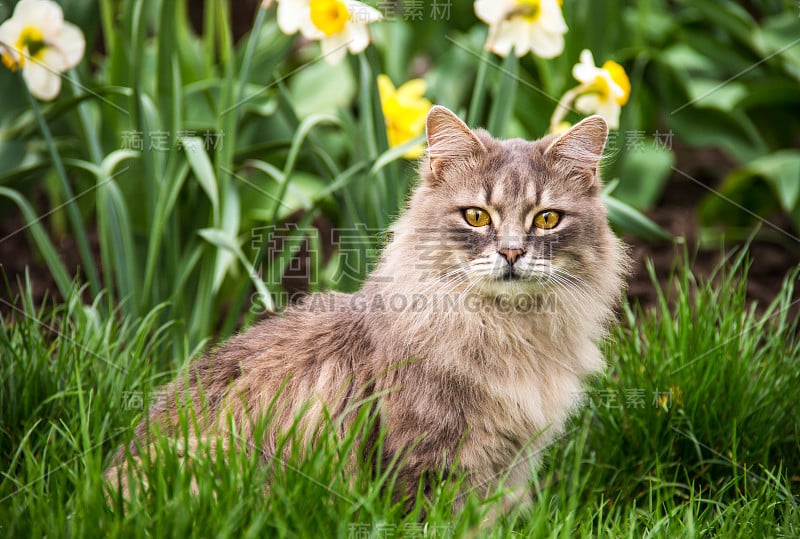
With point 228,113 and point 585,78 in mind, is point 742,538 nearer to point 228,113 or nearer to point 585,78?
point 585,78

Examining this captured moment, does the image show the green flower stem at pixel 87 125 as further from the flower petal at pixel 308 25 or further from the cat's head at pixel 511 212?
the cat's head at pixel 511 212

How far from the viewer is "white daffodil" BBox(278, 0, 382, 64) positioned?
2.98 metres

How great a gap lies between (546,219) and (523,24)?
978 millimetres

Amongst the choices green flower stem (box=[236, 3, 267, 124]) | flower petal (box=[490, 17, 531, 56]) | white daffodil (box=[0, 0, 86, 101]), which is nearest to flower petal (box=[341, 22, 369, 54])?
green flower stem (box=[236, 3, 267, 124])

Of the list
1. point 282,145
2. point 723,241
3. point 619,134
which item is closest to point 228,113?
point 282,145

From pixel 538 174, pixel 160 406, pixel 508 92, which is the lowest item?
pixel 160 406

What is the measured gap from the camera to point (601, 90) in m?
3.11

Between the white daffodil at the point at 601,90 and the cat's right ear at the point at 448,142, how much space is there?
82 centimetres

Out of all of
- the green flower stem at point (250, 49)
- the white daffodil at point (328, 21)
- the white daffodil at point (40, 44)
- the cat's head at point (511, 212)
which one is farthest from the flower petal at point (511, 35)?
the white daffodil at point (40, 44)

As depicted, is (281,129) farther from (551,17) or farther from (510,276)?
(510,276)

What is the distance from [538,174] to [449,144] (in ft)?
0.94

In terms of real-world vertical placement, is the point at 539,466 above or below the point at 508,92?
below

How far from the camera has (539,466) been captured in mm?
2457

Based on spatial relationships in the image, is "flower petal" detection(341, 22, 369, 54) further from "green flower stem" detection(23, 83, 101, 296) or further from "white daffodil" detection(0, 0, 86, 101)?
"green flower stem" detection(23, 83, 101, 296)
